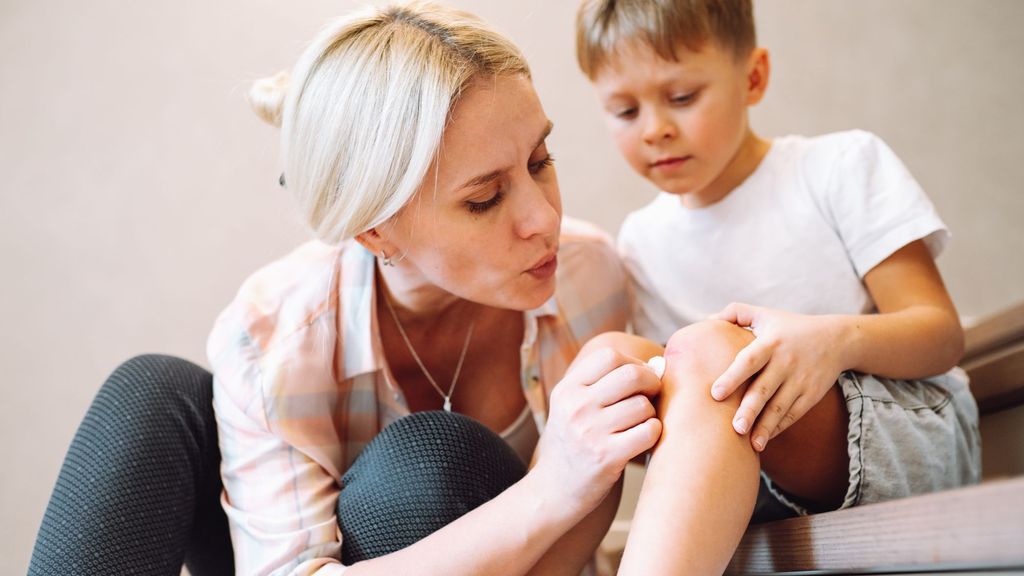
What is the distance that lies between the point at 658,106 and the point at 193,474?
0.72 meters

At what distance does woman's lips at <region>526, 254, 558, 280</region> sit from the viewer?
0.96 meters

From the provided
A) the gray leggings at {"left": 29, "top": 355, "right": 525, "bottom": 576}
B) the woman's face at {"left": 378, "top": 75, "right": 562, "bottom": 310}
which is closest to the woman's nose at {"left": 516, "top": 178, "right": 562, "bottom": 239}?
the woman's face at {"left": 378, "top": 75, "right": 562, "bottom": 310}

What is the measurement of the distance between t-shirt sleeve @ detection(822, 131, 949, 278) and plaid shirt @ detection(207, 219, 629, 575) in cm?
31

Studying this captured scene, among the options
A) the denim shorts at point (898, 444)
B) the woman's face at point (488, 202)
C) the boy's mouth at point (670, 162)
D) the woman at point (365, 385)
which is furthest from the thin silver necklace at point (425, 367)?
the denim shorts at point (898, 444)

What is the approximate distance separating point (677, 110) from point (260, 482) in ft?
2.20

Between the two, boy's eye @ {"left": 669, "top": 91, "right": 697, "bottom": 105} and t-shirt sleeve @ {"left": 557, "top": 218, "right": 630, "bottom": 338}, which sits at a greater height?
boy's eye @ {"left": 669, "top": 91, "right": 697, "bottom": 105}

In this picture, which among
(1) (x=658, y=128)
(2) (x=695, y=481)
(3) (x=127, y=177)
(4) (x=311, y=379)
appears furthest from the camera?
(3) (x=127, y=177)

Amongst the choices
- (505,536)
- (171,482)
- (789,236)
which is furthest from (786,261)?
(171,482)

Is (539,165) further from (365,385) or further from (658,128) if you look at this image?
(365,385)

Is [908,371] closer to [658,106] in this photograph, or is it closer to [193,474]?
[658,106]

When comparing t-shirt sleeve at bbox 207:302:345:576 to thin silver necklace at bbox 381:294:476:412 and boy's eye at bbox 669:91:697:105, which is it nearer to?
thin silver necklace at bbox 381:294:476:412

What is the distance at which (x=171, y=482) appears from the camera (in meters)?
0.96

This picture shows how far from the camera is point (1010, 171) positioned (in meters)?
1.64

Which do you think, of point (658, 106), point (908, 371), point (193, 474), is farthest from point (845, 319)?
point (193, 474)
